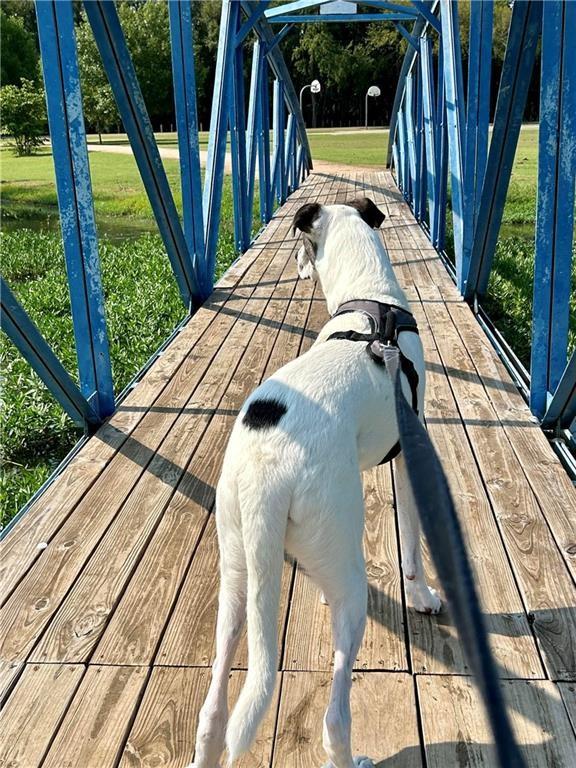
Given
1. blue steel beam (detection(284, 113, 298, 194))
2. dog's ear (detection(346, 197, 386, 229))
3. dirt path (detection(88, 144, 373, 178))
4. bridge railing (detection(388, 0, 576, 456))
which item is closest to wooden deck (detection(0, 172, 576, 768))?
bridge railing (detection(388, 0, 576, 456))

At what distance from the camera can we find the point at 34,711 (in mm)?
2236

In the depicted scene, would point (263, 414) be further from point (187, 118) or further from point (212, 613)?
point (187, 118)

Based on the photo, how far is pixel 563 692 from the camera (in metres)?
2.26

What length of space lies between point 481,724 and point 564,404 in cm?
225

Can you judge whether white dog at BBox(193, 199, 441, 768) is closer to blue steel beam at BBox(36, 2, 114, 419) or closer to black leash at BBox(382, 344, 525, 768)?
black leash at BBox(382, 344, 525, 768)

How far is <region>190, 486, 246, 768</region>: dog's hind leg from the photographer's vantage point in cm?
193

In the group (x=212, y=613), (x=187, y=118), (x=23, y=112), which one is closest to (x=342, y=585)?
(x=212, y=613)

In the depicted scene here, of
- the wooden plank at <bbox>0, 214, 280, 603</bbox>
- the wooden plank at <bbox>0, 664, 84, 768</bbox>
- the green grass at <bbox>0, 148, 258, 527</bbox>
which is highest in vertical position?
the wooden plank at <bbox>0, 664, 84, 768</bbox>

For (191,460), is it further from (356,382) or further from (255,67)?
(255,67)

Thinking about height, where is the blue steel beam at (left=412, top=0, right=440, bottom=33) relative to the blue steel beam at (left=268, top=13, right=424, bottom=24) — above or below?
below

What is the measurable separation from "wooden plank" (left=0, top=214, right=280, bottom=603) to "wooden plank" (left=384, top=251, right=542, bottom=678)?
62.8 inches

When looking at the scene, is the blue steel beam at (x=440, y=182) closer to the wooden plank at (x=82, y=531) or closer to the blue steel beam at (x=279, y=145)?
the blue steel beam at (x=279, y=145)

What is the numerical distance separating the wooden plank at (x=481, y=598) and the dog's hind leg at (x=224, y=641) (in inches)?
29.6

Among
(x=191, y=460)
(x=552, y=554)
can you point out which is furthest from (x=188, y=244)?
(x=552, y=554)
